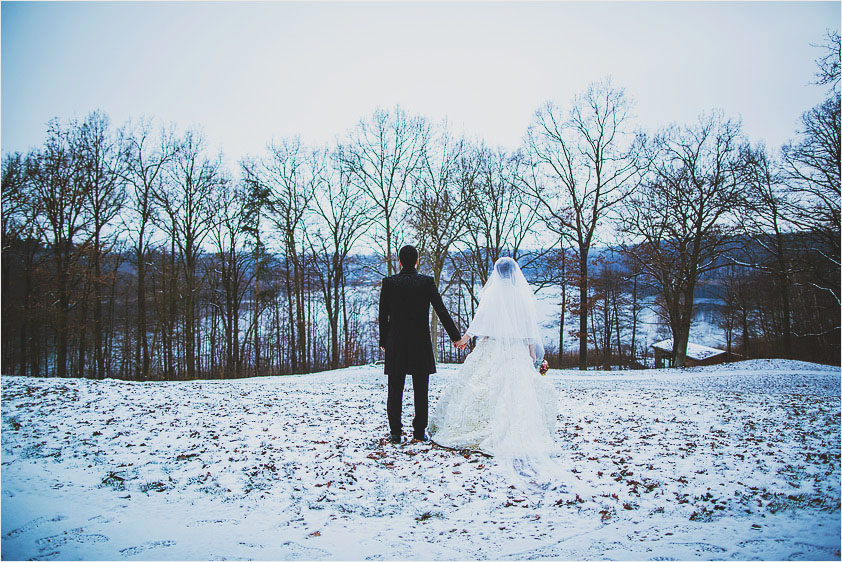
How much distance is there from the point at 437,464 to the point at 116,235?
84.0 ft

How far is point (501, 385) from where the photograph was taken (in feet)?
17.2

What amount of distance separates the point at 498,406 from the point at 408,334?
1.37 m

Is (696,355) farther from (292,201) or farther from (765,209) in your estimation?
(292,201)

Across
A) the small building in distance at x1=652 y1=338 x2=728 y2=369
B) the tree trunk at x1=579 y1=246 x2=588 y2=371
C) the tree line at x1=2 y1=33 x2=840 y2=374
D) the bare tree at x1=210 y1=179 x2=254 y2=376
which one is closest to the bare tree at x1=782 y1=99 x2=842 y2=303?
the tree line at x1=2 y1=33 x2=840 y2=374

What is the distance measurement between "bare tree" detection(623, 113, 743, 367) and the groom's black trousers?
22122mm

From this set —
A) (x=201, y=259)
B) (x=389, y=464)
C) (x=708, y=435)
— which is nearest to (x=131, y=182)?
(x=201, y=259)

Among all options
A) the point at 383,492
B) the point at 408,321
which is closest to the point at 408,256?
the point at 408,321

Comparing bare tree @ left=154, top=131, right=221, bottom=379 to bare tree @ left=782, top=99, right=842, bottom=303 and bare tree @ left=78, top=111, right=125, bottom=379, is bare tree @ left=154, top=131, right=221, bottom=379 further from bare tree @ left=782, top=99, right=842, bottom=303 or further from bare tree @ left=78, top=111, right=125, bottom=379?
bare tree @ left=782, top=99, right=842, bottom=303

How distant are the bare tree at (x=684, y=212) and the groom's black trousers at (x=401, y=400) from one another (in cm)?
2212

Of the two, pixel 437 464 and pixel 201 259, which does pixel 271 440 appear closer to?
pixel 437 464

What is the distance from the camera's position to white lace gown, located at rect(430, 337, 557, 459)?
4887 mm

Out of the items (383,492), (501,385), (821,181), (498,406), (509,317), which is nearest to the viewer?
(383,492)

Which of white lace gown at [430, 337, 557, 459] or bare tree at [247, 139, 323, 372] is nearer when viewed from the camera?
white lace gown at [430, 337, 557, 459]

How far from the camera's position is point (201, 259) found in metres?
29.8
